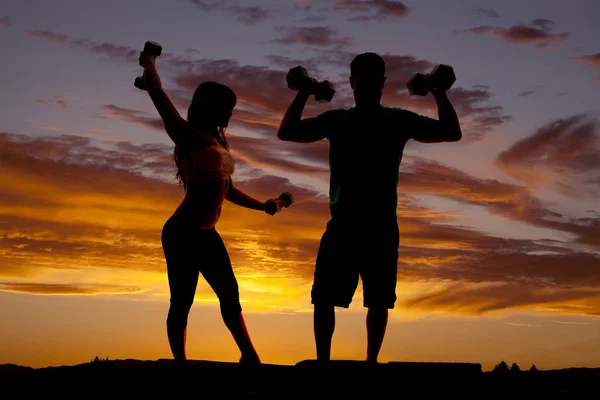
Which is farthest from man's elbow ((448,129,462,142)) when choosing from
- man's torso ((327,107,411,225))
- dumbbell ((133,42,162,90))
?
dumbbell ((133,42,162,90))

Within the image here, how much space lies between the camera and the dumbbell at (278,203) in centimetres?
711

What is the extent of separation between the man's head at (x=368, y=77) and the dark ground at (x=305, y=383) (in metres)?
2.24

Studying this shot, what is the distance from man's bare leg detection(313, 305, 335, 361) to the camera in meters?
5.91

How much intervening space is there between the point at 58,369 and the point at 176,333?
1.00m

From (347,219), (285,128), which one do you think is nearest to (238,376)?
(347,219)

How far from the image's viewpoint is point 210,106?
638cm

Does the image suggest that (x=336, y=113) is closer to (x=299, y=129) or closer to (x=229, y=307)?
(x=299, y=129)

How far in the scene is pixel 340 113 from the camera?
6211 millimetres

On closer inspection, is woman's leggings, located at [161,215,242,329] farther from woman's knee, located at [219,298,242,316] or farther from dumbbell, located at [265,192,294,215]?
dumbbell, located at [265,192,294,215]

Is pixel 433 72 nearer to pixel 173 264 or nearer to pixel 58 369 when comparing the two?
pixel 173 264

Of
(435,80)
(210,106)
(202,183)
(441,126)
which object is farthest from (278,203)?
(435,80)

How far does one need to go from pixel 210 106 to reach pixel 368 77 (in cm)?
138

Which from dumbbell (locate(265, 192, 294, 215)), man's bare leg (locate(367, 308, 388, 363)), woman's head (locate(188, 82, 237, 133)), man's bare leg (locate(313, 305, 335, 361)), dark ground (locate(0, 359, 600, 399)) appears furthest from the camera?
dumbbell (locate(265, 192, 294, 215))

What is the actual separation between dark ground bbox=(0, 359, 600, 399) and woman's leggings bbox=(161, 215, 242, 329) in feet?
2.24
